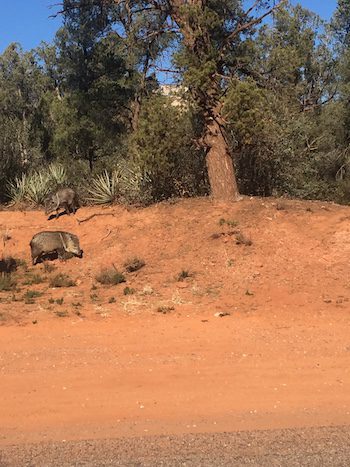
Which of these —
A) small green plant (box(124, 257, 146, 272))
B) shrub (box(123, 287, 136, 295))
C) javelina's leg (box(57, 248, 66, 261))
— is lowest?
shrub (box(123, 287, 136, 295))

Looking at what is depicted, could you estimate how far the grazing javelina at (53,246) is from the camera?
38.7 ft

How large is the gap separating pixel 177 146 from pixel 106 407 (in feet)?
33.2

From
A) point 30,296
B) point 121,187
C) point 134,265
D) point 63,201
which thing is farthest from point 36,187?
point 30,296

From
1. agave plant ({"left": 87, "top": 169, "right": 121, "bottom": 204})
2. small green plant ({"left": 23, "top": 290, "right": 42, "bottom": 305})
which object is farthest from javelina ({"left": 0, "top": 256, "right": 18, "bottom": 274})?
agave plant ({"left": 87, "top": 169, "right": 121, "bottom": 204})

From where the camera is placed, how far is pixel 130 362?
634cm

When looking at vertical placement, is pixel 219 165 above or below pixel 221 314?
above

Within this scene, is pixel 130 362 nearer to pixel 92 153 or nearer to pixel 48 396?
pixel 48 396

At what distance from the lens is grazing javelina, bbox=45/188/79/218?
14.7 meters

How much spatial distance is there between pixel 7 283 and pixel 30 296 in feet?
3.44

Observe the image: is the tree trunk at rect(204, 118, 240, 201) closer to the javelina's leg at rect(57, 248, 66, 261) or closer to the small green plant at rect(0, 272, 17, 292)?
the javelina's leg at rect(57, 248, 66, 261)

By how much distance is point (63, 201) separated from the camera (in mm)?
14633

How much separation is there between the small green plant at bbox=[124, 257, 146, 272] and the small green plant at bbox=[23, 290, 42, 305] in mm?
1945

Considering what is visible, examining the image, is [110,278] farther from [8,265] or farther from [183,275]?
[8,265]

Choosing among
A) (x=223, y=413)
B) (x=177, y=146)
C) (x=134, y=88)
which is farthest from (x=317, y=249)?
(x=134, y=88)
